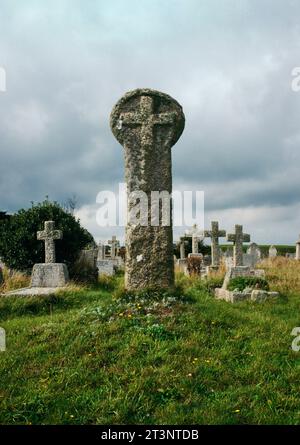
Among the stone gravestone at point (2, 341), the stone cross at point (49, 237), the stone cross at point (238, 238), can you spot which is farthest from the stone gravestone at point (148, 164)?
the stone cross at point (238, 238)

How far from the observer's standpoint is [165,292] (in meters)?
8.18

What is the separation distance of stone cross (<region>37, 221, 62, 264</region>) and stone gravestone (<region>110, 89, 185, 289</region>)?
236 inches

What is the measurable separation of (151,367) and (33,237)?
10.6 meters

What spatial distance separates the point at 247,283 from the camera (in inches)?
436

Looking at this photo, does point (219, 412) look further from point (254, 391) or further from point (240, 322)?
point (240, 322)

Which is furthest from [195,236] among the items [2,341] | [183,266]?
[2,341]

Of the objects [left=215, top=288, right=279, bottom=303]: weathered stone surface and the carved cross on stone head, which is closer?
[left=215, top=288, right=279, bottom=303]: weathered stone surface

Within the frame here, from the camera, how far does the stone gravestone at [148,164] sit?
845 centimetres

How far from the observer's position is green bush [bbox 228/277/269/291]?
36.0 ft

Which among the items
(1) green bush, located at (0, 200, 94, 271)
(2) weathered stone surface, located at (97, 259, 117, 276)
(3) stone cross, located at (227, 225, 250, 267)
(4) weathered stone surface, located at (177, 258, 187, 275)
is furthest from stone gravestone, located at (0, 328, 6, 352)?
(2) weathered stone surface, located at (97, 259, 117, 276)

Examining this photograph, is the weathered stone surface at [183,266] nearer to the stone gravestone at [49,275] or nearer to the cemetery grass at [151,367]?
the stone gravestone at [49,275]

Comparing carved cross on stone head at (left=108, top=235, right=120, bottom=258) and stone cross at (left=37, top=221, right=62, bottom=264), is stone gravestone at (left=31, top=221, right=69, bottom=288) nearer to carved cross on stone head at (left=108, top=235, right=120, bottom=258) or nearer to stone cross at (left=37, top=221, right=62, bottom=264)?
stone cross at (left=37, top=221, right=62, bottom=264)

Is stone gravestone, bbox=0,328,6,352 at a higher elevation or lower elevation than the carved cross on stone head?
lower

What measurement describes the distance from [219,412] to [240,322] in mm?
3000
